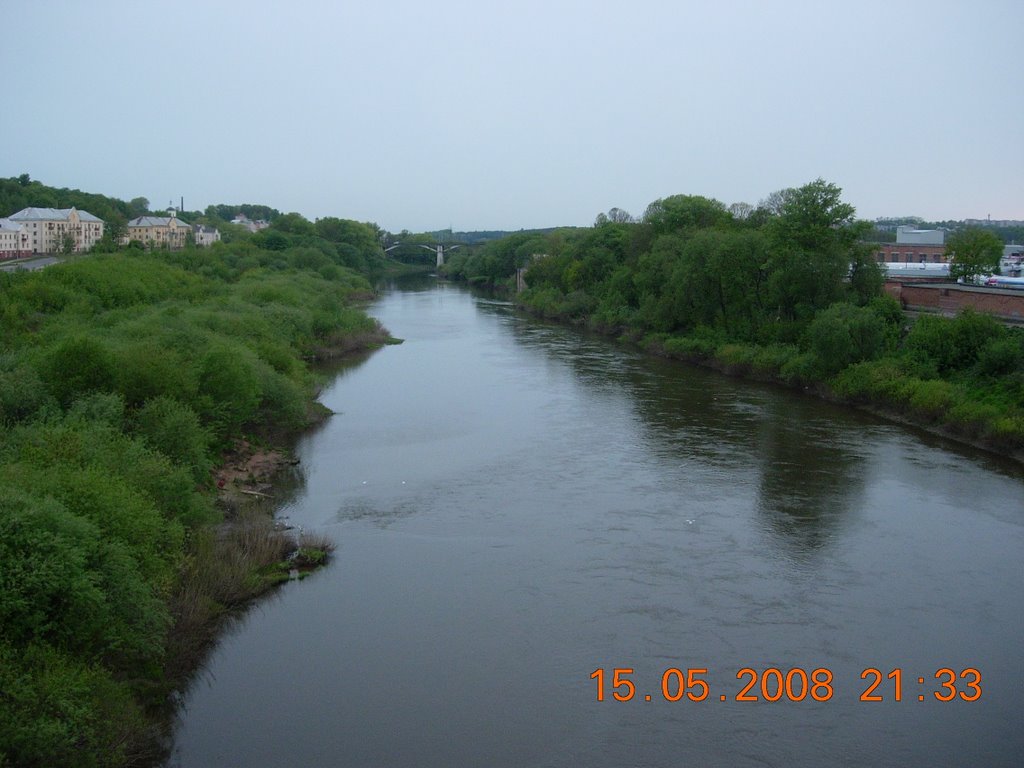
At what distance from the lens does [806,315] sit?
91.2 ft

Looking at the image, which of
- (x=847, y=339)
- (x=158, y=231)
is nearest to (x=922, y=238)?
(x=847, y=339)

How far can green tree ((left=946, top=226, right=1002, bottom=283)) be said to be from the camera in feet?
113

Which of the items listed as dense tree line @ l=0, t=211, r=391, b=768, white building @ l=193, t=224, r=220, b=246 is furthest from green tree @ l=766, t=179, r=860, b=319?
white building @ l=193, t=224, r=220, b=246

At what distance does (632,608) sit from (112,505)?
5837 mm

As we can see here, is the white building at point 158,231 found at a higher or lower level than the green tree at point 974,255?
higher

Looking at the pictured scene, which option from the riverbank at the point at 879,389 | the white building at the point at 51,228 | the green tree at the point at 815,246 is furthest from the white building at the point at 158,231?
the green tree at the point at 815,246

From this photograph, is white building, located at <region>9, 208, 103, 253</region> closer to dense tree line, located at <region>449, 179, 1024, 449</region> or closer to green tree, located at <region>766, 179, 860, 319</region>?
dense tree line, located at <region>449, 179, 1024, 449</region>

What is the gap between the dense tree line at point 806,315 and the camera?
2038 centimetres

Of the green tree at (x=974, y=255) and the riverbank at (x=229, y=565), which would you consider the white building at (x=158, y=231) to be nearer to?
the green tree at (x=974, y=255)

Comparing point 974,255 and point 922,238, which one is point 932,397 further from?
point 922,238
